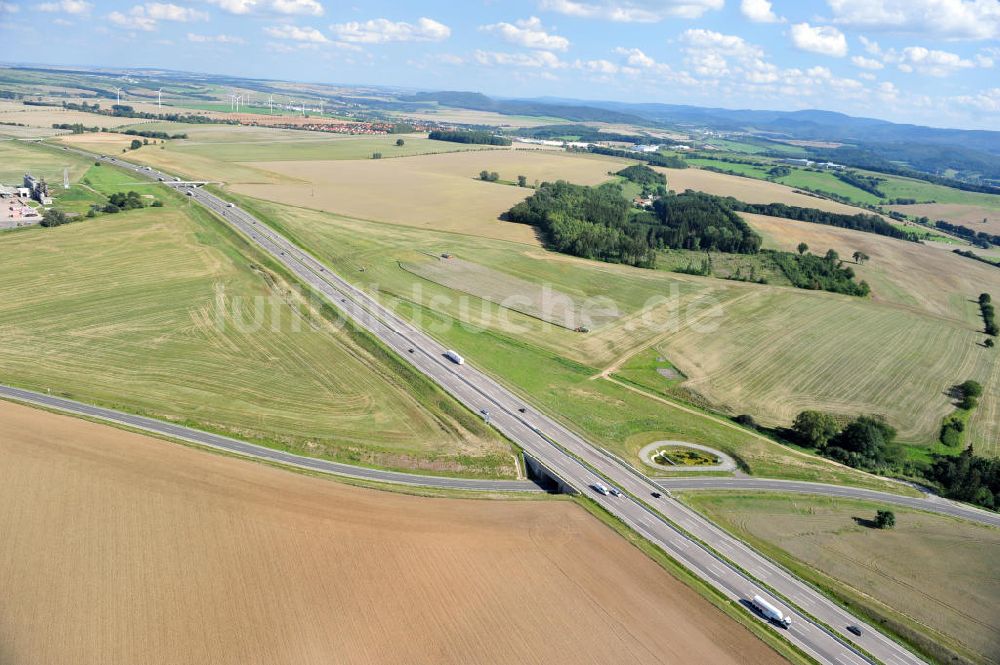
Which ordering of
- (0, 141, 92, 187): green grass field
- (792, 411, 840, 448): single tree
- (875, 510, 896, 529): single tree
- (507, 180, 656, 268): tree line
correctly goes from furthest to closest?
(0, 141, 92, 187): green grass field
(507, 180, 656, 268): tree line
(792, 411, 840, 448): single tree
(875, 510, 896, 529): single tree

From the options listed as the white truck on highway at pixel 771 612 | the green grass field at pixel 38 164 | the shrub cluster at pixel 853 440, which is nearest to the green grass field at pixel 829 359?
the shrub cluster at pixel 853 440

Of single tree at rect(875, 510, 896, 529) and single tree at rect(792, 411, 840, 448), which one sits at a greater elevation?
single tree at rect(792, 411, 840, 448)

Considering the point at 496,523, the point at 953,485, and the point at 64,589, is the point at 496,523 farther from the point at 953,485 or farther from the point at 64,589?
the point at 953,485

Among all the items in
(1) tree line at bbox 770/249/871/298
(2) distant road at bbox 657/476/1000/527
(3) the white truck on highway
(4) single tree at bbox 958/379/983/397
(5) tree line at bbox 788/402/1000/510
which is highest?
(1) tree line at bbox 770/249/871/298

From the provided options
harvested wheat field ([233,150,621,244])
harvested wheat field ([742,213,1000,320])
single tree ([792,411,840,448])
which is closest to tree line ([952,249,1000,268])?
harvested wheat field ([742,213,1000,320])

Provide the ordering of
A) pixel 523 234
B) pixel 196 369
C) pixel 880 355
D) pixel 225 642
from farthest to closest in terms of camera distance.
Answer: pixel 523 234 < pixel 880 355 < pixel 196 369 < pixel 225 642

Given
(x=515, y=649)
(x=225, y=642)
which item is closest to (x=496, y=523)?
(x=515, y=649)

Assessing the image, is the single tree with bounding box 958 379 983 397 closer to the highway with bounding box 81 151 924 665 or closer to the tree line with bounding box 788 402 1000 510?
the tree line with bounding box 788 402 1000 510

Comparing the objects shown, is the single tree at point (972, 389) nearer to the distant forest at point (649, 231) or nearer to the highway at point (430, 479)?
the highway at point (430, 479)

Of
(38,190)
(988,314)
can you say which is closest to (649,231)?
(988,314)
